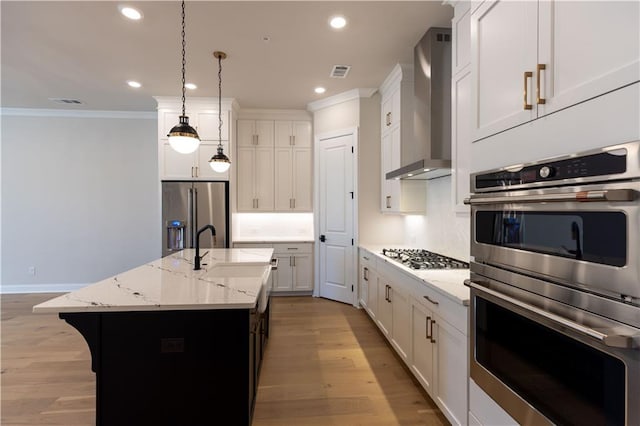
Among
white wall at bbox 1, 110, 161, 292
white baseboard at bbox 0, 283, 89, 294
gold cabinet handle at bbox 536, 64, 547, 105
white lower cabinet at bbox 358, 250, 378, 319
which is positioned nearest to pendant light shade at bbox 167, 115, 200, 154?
gold cabinet handle at bbox 536, 64, 547, 105

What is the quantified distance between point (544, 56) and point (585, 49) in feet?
0.54

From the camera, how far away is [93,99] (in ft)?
14.9

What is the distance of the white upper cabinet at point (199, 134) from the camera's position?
452cm

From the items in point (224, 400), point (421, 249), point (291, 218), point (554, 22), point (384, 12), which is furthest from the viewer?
point (291, 218)

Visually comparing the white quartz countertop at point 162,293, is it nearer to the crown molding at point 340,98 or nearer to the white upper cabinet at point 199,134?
the white upper cabinet at point 199,134

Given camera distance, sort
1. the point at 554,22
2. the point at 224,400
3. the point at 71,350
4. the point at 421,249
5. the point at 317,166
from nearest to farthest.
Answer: the point at 554,22 → the point at 224,400 → the point at 71,350 → the point at 421,249 → the point at 317,166

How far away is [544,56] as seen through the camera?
3.48ft

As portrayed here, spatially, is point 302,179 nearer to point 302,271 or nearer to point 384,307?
point 302,271

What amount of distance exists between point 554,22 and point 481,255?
0.89 meters

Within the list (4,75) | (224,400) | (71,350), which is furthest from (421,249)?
(4,75)

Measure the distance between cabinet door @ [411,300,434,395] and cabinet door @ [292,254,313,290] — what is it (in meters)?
2.69

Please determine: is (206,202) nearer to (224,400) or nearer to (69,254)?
(69,254)

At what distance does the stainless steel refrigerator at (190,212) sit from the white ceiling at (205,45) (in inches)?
51.9

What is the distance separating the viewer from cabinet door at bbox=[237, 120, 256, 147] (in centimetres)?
508
